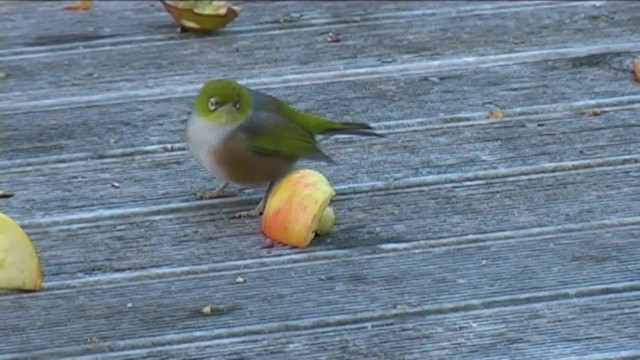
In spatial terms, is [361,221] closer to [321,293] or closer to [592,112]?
[321,293]

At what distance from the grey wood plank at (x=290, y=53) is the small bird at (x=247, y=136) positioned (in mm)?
571

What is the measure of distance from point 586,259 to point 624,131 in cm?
73

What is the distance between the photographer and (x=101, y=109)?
3.52 meters

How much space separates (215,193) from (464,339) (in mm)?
908

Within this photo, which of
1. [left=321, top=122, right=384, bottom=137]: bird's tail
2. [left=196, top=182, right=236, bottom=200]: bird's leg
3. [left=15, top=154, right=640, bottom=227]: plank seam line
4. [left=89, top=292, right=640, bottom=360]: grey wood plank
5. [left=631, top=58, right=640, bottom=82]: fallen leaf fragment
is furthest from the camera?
[left=631, top=58, right=640, bottom=82]: fallen leaf fragment

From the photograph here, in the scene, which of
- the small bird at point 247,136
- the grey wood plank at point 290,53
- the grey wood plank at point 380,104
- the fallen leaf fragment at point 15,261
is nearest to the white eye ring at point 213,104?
the small bird at point 247,136

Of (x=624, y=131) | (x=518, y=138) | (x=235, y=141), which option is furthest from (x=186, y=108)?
(x=624, y=131)

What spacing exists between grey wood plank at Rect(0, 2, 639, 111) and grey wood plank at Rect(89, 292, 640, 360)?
1.42 metres

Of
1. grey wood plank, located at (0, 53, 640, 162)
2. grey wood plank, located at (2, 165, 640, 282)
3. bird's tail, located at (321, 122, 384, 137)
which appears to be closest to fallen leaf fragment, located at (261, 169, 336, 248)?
grey wood plank, located at (2, 165, 640, 282)

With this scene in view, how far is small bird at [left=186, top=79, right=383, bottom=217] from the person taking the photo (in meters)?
3.01

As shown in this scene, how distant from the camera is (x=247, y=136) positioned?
306 cm

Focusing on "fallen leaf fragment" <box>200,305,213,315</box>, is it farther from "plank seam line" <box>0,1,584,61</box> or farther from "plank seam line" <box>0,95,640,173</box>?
"plank seam line" <box>0,1,584,61</box>

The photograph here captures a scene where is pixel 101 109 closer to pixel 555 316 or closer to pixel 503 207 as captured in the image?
pixel 503 207

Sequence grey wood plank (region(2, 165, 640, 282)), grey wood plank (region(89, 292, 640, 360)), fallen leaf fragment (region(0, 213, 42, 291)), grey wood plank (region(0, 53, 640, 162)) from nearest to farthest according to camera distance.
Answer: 1. grey wood plank (region(89, 292, 640, 360))
2. fallen leaf fragment (region(0, 213, 42, 291))
3. grey wood plank (region(2, 165, 640, 282))
4. grey wood plank (region(0, 53, 640, 162))
